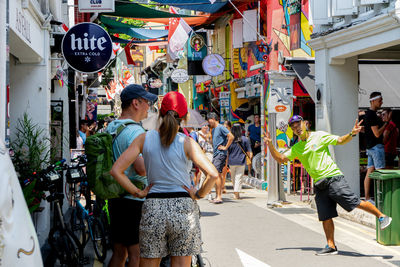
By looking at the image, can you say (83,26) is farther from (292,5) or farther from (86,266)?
(292,5)

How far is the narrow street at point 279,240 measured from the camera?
304 inches

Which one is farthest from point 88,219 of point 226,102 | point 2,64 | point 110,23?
point 226,102

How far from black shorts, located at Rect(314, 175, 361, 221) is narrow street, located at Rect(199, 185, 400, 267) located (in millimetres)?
609

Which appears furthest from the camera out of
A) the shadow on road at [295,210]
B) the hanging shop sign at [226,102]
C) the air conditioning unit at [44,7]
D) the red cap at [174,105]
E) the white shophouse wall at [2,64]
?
the hanging shop sign at [226,102]

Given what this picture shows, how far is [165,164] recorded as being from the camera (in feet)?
14.2

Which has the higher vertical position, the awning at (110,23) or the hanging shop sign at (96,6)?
the awning at (110,23)

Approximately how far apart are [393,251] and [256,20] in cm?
1495

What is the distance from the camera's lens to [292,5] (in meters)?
18.0

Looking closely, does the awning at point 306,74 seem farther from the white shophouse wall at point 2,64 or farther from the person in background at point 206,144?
the white shophouse wall at point 2,64

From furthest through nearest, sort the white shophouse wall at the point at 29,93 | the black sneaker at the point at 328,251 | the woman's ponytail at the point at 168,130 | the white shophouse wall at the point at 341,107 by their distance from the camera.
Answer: the white shophouse wall at the point at 341,107, the white shophouse wall at the point at 29,93, the black sneaker at the point at 328,251, the woman's ponytail at the point at 168,130

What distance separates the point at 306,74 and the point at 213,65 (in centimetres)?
840

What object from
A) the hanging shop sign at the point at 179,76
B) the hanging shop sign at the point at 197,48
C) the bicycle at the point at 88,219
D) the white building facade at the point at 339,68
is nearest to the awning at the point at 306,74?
the white building facade at the point at 339,68

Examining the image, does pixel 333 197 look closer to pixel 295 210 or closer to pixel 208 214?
pixel 208 214

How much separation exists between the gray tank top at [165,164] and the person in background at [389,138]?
931cm
